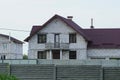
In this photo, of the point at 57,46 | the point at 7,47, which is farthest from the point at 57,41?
the point at 7,47

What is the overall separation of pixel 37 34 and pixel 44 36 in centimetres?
79

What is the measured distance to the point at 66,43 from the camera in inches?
1666

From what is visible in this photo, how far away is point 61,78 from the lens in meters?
18.2

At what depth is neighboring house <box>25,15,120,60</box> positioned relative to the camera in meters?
41.5

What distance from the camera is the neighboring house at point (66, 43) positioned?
136 feet

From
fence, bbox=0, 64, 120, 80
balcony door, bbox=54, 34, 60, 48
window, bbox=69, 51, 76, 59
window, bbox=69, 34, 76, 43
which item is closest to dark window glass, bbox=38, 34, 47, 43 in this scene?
balcony door, bbox=54, 34, 60, 48

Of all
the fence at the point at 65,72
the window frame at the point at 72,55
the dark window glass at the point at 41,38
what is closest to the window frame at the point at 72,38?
the window frame at the point at 72,55

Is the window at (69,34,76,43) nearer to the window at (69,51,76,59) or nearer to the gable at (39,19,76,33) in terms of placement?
the gable at (39,19,76,33)

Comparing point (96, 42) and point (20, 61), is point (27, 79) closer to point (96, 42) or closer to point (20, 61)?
point (20, 61)

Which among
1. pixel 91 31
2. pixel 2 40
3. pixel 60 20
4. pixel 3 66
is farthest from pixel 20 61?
pixel 2 40

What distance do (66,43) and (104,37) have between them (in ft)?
14.0

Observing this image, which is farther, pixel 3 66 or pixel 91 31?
pixel 91 31

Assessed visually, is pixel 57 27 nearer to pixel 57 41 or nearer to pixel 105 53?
pixel 57 41

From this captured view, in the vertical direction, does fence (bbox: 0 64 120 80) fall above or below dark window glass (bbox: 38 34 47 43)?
below
